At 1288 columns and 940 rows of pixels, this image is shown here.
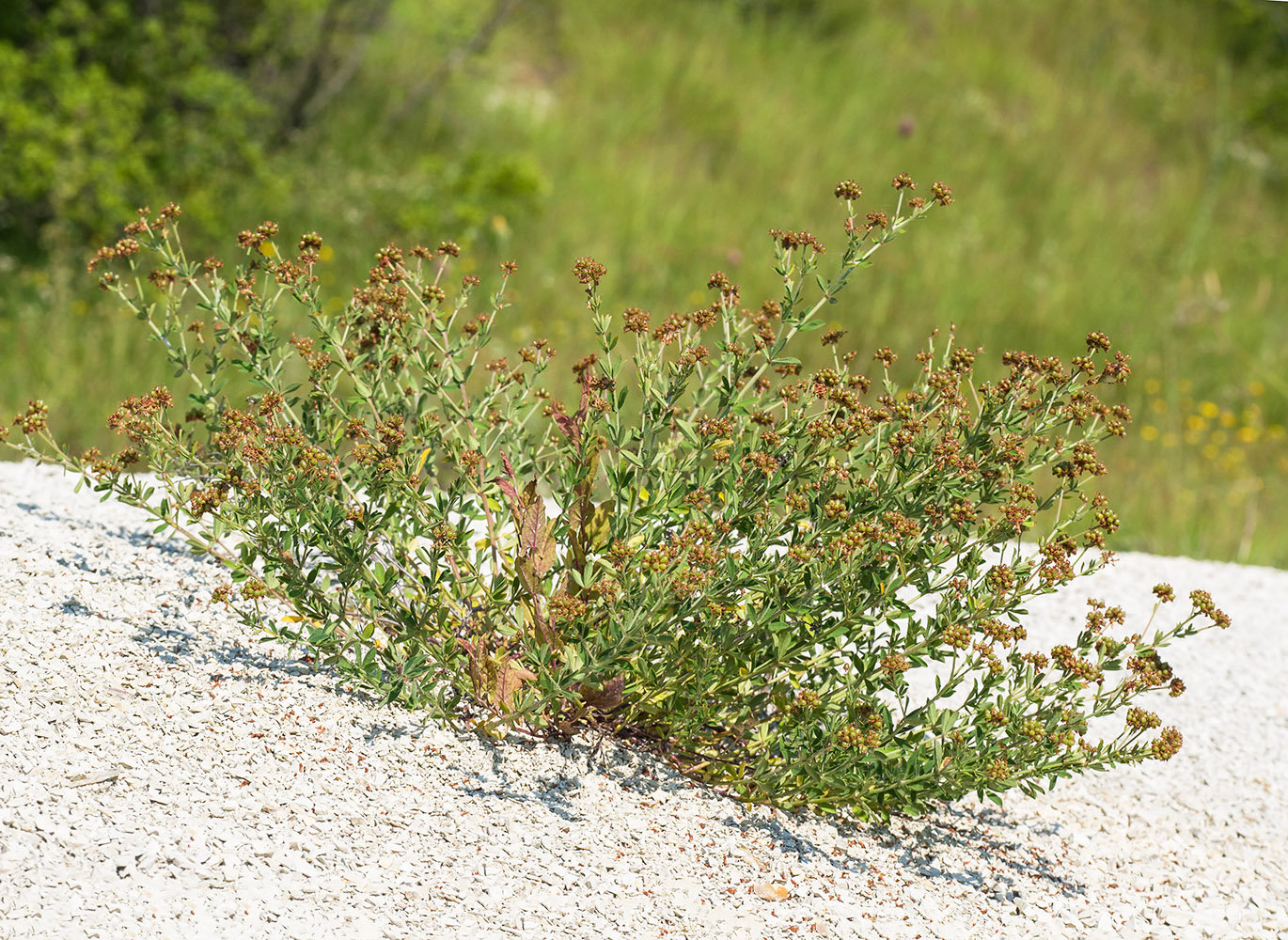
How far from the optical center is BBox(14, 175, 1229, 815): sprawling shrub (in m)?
2.54

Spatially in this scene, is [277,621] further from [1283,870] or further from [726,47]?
[726,47]

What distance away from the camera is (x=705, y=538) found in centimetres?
251

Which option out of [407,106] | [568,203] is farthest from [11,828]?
[407,106]

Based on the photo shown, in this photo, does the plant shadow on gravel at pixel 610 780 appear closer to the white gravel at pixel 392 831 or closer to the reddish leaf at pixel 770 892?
the white gravel at pixel 392 831

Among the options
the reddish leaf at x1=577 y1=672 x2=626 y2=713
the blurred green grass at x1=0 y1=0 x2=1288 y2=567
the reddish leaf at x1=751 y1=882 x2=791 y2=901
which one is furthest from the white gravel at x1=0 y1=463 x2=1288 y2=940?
the blurred green grass at x1=0 y1=0 x2=1288 y2=567

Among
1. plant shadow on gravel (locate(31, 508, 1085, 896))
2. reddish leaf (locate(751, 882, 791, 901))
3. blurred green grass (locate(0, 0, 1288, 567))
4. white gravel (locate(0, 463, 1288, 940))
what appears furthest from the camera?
blurred green grass (locate(0, 0, 1288, 567))

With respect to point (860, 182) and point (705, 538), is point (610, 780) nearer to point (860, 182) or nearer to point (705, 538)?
point (705, 538)

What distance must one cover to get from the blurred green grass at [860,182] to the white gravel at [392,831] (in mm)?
2749

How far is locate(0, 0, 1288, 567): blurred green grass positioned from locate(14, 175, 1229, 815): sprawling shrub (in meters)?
3.06

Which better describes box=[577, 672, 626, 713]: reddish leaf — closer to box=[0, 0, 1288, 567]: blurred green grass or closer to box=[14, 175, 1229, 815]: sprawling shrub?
box=[14, 175, 1229, 815]: sprawling shrub

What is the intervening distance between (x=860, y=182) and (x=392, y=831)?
24.9 feet

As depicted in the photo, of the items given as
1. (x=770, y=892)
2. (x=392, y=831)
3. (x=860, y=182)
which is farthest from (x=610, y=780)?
(x=860, y=182)

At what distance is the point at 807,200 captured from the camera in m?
9.04

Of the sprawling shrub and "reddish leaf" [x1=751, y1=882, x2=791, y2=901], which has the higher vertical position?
the sprawling shrub
